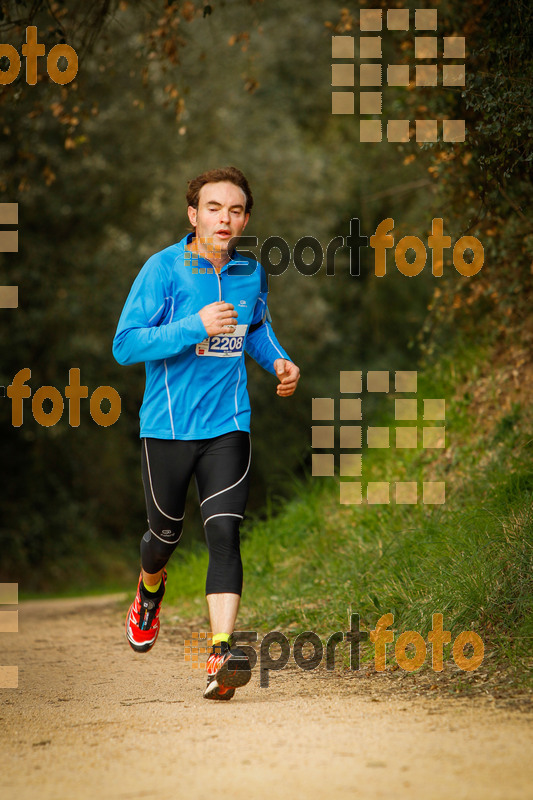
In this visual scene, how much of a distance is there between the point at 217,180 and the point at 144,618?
232 cm

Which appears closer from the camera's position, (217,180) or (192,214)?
(217,180)

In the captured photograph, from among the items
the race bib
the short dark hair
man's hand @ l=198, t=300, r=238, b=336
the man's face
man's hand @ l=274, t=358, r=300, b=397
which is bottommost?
man's hand @ l=274, t=358, r=300, b=397

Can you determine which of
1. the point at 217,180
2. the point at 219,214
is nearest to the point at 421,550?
the point at 219,214

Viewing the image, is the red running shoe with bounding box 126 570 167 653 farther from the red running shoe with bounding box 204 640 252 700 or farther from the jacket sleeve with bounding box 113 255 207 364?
the jacket sleeve with bounding box 113 255 207 364

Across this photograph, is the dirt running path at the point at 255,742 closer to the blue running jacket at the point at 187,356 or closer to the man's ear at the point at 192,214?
the blue running jacket at the point at 187,356

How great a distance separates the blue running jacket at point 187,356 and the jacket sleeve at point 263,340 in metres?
0.21

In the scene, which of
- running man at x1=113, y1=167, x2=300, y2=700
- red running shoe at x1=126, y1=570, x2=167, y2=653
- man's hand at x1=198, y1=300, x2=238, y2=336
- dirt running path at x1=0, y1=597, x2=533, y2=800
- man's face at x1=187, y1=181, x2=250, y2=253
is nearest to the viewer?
dirt running path at x1=0, y1=597, x2=533, y2=800

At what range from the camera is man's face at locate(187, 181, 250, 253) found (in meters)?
4.70

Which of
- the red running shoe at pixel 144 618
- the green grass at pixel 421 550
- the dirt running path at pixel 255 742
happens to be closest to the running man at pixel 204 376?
the red running shoe at pixel 144 618

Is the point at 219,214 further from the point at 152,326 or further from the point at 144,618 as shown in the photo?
the point at 144,618

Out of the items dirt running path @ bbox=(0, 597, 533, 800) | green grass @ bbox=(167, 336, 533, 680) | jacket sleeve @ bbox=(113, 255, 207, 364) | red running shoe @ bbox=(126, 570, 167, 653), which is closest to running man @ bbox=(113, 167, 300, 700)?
jacket sleeve @ bbox=(113, 255, 207, 364)

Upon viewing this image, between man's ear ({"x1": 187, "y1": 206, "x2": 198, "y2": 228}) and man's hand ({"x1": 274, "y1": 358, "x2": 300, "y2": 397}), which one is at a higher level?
man's ear ({"x1": 187, "y1": 206, "x2": 198, "y2": 228})

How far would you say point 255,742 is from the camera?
344cm

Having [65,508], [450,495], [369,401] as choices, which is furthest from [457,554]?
[65,508]
